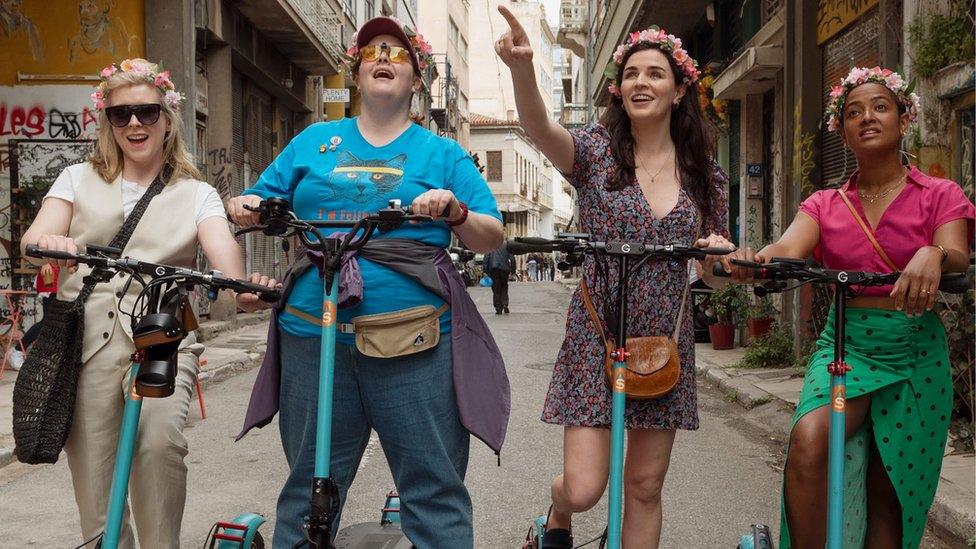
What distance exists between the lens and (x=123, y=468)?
3.08 m

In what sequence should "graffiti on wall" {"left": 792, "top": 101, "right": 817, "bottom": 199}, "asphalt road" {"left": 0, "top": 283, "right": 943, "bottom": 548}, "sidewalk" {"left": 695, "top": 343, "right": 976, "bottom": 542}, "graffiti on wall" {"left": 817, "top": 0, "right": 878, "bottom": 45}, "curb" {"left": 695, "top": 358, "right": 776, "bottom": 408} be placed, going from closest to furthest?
"sidewalk" {"left": 695, "top": 343, "right": 976, "bottom": 542}, "asphalt road" {"left": 0, "top": 283, "right": 943, "bottom": 548}, "curb" {"left": 695, "top": 358, "right": 776, "bottom": 408}, "graffiti on wall" {"left": 817, "top": 0, "right": 878, "bottom": 45}, "graffiti on wall" {"left": 792, "top": 101, "right": 817, "bottom": 199}

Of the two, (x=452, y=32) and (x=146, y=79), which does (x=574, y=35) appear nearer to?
(x=452, y=32)

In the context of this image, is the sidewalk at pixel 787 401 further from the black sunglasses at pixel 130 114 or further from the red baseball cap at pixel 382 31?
the black sunglasses at pixel 130 114

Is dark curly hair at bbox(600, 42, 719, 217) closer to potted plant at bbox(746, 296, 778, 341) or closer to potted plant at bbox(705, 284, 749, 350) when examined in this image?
potted plant at bbox(746, 296, 778, 341)

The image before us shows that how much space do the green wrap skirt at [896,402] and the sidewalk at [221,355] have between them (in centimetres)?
585

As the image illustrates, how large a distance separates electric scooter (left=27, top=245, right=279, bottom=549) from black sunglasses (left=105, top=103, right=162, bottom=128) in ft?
2.14

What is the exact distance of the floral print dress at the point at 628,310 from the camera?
3447 millimetres

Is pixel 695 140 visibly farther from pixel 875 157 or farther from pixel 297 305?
pixel 297 305

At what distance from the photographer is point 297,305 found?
126 inches

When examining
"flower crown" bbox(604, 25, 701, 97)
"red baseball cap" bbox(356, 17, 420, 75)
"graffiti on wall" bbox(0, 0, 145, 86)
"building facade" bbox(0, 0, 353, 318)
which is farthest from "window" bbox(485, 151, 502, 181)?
"red baseball cap" bbox(356, 17, 420, 75)

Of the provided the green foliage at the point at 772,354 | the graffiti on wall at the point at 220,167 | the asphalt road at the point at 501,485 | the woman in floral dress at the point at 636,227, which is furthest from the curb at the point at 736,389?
the graffiti on wall at the point at 220,167

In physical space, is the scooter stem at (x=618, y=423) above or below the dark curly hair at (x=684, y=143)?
below

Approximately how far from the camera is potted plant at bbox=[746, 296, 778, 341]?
12.7 metres

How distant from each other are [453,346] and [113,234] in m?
1.33
